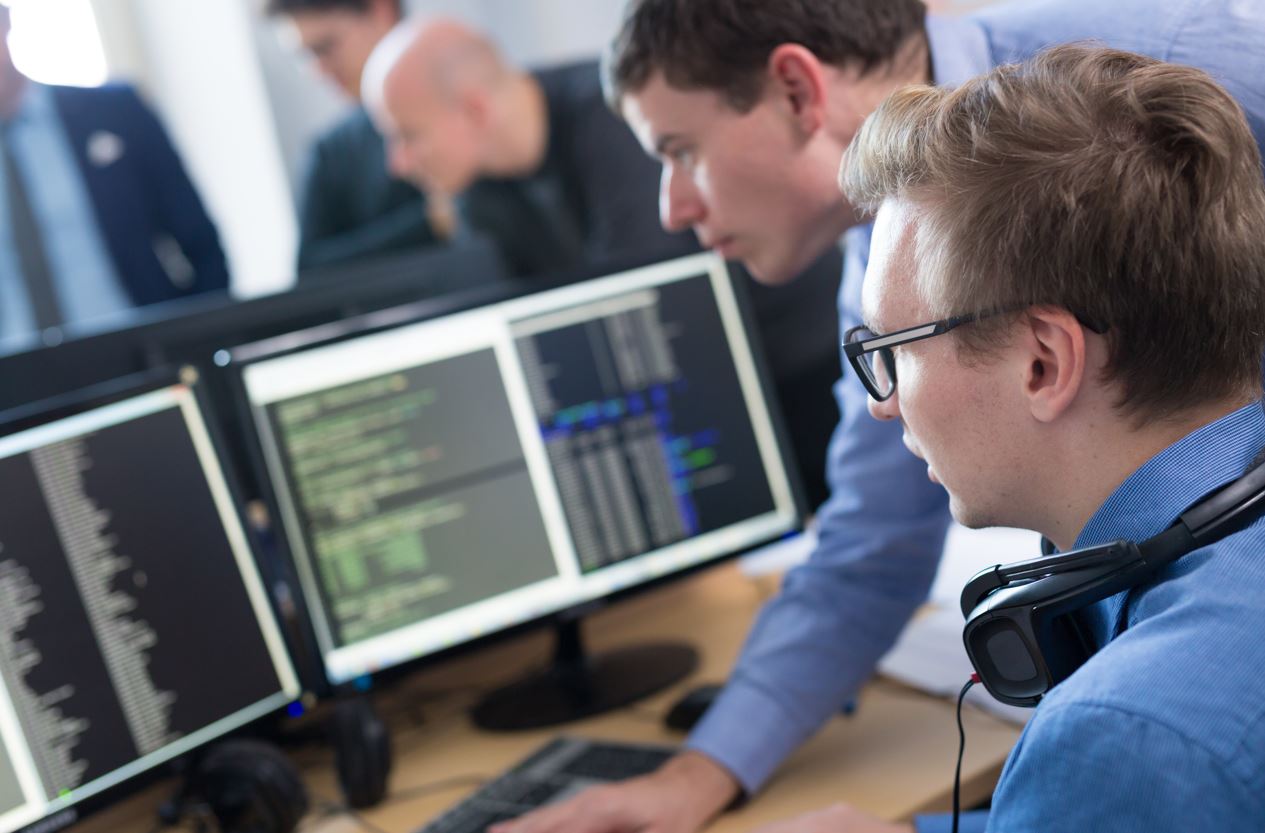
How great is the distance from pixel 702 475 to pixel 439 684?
42cm

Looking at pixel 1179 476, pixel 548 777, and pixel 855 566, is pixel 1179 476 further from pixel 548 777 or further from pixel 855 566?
pixel 548 777

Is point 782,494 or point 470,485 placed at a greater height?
point 470,485

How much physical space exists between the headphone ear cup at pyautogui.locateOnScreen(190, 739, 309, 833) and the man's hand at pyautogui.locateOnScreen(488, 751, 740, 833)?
21 cm

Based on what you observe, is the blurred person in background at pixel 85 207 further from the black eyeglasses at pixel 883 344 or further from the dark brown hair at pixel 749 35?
the black eyeglasses at pixel 883 344

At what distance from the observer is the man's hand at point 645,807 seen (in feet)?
3.81

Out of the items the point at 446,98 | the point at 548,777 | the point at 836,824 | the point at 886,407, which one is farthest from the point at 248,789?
the point at 446,98

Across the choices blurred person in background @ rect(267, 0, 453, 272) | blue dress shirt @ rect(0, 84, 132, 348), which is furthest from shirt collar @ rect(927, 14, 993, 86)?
blue dress shirt @ rect(0, 84, 132, 348)

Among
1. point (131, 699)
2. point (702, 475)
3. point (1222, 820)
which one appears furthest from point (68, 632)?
point (1222, 820)

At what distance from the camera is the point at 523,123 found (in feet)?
8.00

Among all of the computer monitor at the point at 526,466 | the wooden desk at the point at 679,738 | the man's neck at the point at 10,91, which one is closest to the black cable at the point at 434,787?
the wooden desk at the point at 679,738

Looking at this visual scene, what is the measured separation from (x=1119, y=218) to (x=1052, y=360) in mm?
93

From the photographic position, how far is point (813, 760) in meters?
1.30

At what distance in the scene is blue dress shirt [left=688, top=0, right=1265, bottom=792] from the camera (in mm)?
1220

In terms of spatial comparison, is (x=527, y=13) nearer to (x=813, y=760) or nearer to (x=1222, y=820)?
(x=813, y=760)
